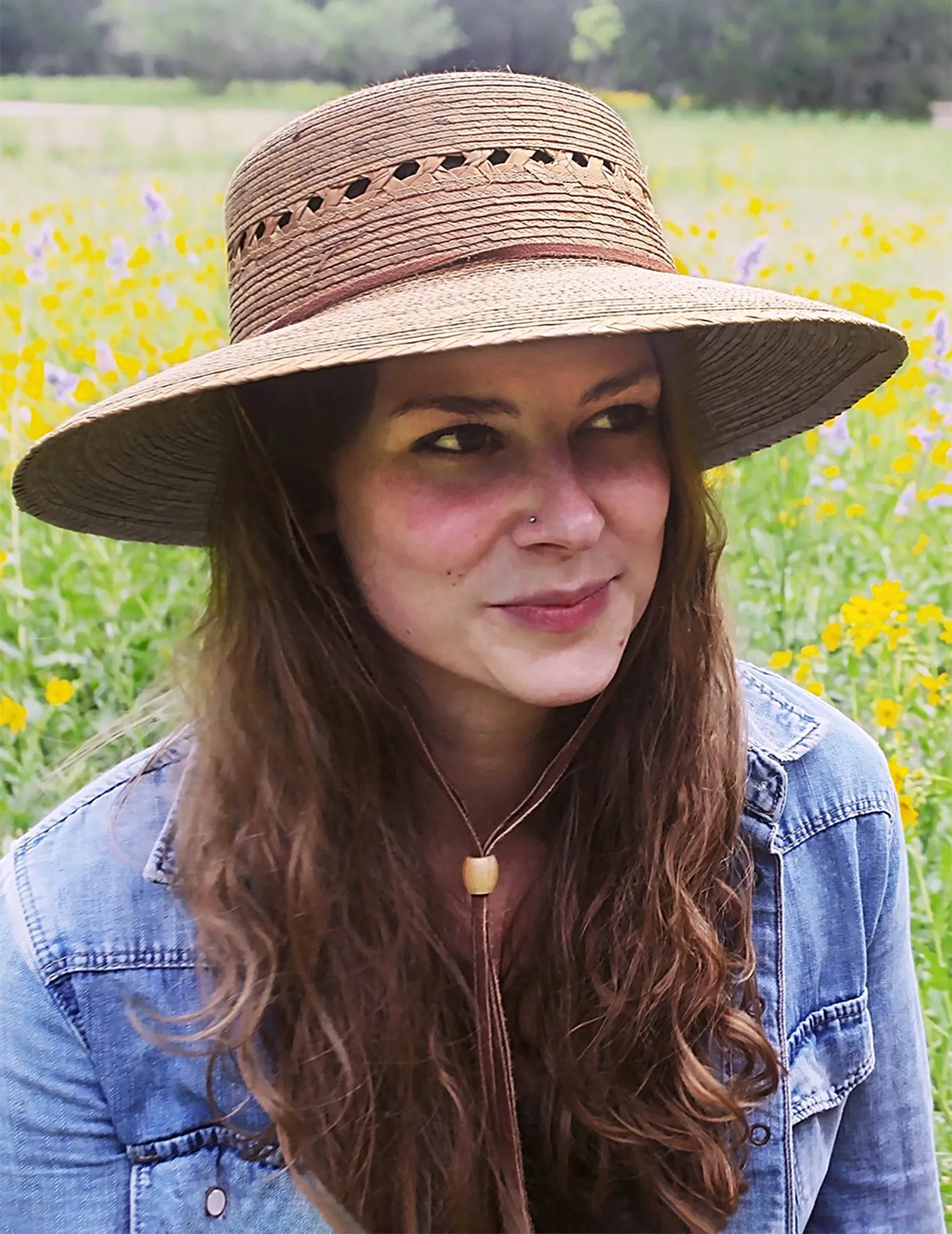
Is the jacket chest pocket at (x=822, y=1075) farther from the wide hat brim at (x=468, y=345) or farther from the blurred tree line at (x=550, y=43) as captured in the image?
the blurred tree line at (x=550, y=43)

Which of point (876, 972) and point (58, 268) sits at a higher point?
point (58, 268)

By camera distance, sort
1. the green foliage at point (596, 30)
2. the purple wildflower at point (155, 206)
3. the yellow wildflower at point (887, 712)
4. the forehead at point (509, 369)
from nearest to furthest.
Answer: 1. the forehead at point (509, 369)
2. the yellow wildflower at point (887, 712)
3. the green foliage at point (596, 30)
4. the purple wildflower at point (155, 206)

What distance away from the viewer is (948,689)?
1619mm

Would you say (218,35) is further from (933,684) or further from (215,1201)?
(215,1201)

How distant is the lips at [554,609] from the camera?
812mm

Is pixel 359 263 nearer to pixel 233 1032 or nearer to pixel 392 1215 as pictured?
pixel 233 1032

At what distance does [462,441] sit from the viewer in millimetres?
802

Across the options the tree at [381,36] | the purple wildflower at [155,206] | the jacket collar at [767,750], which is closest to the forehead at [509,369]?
the jacket collar at [767,750]

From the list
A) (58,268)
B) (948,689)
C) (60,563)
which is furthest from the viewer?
(58,268)

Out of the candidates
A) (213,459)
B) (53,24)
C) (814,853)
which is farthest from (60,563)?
(814,853)

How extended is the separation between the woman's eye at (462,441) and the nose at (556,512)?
38mm

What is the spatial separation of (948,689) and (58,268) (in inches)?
78.1

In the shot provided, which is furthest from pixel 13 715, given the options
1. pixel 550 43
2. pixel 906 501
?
pixel 906 501

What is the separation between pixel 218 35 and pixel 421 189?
1.52m
